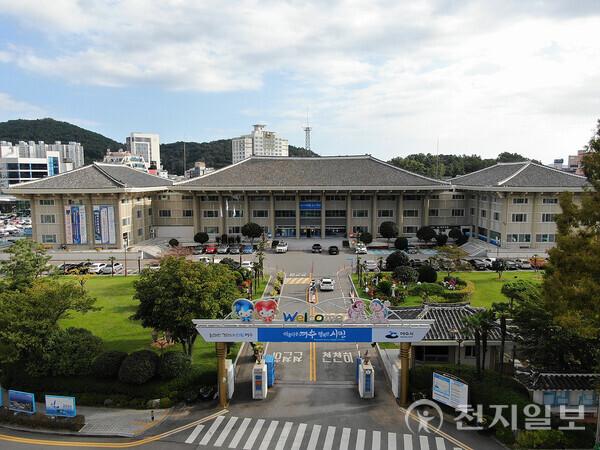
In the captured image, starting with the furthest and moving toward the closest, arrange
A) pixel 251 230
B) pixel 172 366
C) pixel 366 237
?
1. pixel 251 230
2. pixel 366 237
3. pixel 172 366

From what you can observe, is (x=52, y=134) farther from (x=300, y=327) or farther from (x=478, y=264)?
(x=300, y=327)

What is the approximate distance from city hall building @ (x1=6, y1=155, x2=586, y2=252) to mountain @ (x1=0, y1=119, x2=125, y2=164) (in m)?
124

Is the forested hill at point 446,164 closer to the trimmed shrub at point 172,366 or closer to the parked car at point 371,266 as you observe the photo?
the parked car at point 371,266

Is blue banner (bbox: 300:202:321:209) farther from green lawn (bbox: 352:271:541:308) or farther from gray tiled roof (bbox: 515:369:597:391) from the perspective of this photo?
gray tiled roof (bbox: 515:369:597:391)

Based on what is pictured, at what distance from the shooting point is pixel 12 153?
426ft

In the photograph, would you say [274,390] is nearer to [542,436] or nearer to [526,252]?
[542,436]

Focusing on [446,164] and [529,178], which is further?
[446,164]

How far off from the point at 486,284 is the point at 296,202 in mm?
30607

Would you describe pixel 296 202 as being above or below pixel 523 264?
above

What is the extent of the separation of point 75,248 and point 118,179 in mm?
10249

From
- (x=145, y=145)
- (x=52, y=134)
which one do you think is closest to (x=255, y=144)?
(x=145, y=145)

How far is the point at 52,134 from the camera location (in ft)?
561

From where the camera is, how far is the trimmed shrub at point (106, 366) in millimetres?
20500

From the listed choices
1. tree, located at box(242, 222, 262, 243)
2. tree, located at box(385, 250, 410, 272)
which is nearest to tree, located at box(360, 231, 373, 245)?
tree, located at box(242, 222, 262, 243)
